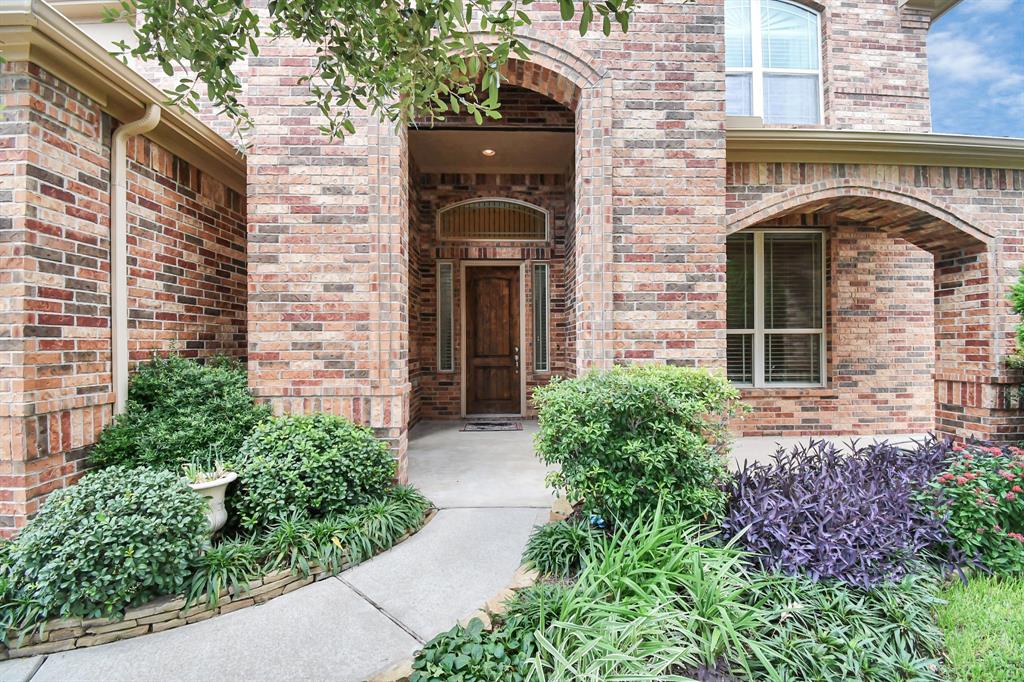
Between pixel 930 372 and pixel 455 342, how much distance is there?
6540 millimetres

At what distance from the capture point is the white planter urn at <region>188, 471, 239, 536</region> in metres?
2.77

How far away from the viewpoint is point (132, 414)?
3.16 metres

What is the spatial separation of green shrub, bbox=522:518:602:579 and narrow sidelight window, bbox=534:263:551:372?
14.1 feet

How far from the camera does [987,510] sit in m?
2.81

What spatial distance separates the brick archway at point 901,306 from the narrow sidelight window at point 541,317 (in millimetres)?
2992

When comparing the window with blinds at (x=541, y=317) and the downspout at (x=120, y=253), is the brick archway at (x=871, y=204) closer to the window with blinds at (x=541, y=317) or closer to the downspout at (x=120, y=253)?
the window with blinds at (x=541, y=317)

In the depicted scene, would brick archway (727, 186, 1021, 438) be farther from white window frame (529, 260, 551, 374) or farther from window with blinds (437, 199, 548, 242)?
window with blinds (437, 199, 548, 242)

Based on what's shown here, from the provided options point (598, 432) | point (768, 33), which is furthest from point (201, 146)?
point (768, 33)

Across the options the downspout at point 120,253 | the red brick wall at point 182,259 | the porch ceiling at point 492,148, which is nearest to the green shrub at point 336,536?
the downspout at point 120,253

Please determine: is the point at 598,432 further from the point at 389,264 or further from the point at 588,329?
the point at 389,264

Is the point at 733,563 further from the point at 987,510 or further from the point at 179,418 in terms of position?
the point at 179,418

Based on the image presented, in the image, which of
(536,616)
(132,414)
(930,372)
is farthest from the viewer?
(930,372)

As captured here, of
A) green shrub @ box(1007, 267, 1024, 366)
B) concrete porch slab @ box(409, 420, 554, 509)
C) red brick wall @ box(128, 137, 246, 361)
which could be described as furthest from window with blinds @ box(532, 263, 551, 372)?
green shrub @ box(1007, 267, 1024, 366)

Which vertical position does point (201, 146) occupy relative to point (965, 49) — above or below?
below
